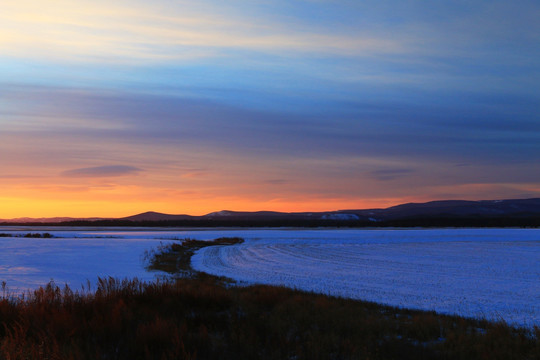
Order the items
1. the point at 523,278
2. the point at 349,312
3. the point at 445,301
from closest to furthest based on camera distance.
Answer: the point at 349,312 → the point at 445,301 → the point at 523,278

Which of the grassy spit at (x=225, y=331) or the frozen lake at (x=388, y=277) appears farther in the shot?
the frozen lake at (x=388, y=277)

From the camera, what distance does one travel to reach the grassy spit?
7371 mm

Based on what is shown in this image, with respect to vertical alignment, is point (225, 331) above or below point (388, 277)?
above

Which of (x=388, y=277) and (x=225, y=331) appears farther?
(x=388, y=277)

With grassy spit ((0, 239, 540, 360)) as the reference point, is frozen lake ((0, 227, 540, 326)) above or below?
below

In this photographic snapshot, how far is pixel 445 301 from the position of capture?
46.2 feet

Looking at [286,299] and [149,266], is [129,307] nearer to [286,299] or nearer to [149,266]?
[286,299]

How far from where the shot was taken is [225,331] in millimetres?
8945

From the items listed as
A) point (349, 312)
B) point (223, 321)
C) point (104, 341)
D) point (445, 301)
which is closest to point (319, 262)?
point (445, 301)

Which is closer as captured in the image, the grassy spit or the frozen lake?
the grassy spit

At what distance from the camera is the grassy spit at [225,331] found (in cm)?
737

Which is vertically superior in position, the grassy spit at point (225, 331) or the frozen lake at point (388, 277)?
the grassy spit at point (225, 331)

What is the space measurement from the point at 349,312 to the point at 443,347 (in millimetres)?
3032

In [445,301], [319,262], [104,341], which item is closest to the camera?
[104,341]
